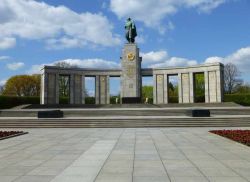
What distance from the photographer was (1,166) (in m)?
10.5

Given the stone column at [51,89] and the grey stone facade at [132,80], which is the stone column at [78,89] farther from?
the stone column at [51,89]

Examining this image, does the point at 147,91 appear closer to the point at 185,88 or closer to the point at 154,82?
the point at 154,82

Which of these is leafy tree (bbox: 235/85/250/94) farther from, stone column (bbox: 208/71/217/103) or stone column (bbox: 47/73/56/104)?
stone column (bbox: 47/73/56/104)

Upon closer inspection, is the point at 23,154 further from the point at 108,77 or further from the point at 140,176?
the point at 108,77

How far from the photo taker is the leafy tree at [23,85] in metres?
91.7

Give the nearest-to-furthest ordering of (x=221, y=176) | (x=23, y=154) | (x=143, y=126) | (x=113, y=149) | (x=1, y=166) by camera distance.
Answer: (x=221, y=176) → (x=1, y=166) → (x=23, y=154) → (x=113, y=149) → (x=143, y=126)

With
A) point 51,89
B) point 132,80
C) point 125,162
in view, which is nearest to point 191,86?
point 132,80

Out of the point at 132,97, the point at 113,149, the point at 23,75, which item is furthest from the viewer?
the point at 23,75

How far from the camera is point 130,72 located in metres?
54.9

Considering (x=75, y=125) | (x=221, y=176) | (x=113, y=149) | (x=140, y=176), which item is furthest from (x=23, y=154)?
(x=75, y=125)

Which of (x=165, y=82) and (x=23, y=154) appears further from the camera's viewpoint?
(x=165, y=82)

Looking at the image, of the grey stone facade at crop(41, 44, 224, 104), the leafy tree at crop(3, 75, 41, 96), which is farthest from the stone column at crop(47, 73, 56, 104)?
the leafy tree at crop(3, 75, 41, 96)

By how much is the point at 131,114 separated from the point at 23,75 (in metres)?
64.8

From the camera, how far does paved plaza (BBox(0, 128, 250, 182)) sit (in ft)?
29.1
